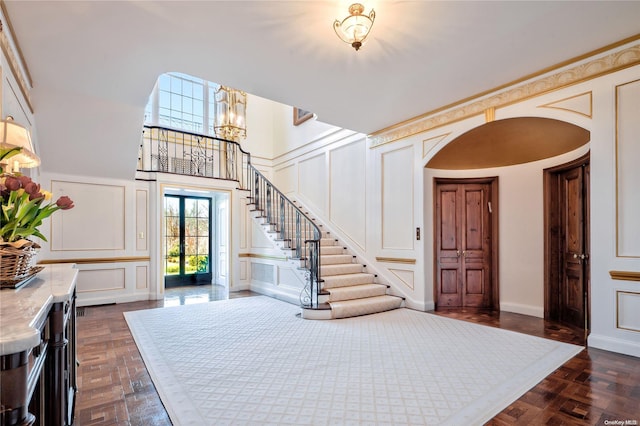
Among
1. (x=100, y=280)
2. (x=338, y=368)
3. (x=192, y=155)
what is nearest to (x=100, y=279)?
(x=100, y=280)

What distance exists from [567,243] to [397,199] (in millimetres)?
2532

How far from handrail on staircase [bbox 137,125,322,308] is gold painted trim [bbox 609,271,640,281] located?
4.45 meters

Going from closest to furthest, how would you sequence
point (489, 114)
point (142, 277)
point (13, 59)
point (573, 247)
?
point (13, 59), point (489, 114), point (573, 247), point (142, 277)

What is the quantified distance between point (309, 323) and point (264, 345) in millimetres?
1036

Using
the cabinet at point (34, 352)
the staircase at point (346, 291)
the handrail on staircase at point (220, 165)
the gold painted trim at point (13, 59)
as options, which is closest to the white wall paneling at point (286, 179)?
the handrail on staircase at point (220, 165)

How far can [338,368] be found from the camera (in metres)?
3.02

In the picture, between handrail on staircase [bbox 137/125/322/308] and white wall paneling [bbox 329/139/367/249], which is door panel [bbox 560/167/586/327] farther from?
handrail on staircase [bbox 137/125/322/308]

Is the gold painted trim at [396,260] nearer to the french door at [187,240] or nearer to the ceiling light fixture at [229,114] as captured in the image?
the ceiling light fixture at [229,114]

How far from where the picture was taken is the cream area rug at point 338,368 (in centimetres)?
228

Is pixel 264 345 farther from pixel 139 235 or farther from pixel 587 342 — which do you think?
pixel 139 235

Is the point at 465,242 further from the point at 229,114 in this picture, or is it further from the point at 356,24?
the point at 229,114

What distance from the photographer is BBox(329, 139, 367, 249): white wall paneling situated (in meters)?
6.47

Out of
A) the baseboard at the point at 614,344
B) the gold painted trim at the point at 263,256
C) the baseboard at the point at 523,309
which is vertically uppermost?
the gold painted trim at the point at 263,256

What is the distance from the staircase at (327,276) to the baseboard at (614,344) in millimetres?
2563
